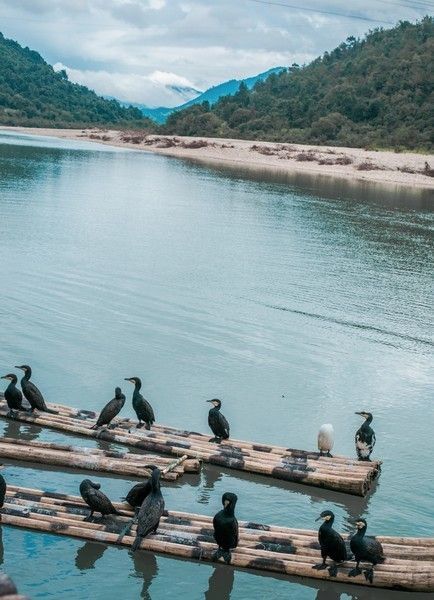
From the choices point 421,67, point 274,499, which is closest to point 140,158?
point 421,67

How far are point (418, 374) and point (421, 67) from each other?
91.4m

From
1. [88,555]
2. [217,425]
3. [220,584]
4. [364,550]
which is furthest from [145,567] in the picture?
[217,425]

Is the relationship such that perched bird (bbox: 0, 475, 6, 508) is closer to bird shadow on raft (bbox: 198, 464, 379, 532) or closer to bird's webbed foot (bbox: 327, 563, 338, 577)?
bird shadow on raft (bbox: 198, 464, 379, 532)

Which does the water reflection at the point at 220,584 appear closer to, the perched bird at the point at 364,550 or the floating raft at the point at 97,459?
the perched bird at the point at 364,550

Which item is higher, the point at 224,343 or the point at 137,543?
the point at 224,343

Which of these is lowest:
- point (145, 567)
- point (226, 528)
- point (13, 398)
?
Result: point (145, 567)

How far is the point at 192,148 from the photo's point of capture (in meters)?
103

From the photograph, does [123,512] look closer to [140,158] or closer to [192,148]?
[140,158]

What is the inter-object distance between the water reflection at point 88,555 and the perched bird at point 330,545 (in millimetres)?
3017

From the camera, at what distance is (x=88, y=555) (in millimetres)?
12523

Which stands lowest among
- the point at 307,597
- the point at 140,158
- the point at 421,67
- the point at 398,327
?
the point at 307,597

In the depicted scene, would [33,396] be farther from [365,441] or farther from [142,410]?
[365,441]

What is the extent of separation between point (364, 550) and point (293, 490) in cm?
331

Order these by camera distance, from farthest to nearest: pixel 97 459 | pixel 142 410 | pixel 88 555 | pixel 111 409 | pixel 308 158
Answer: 1. pixel 308 158
2. pixel 142 410
3. pixel 111 409
4. pixel 97 459
5. pixel 88 555
